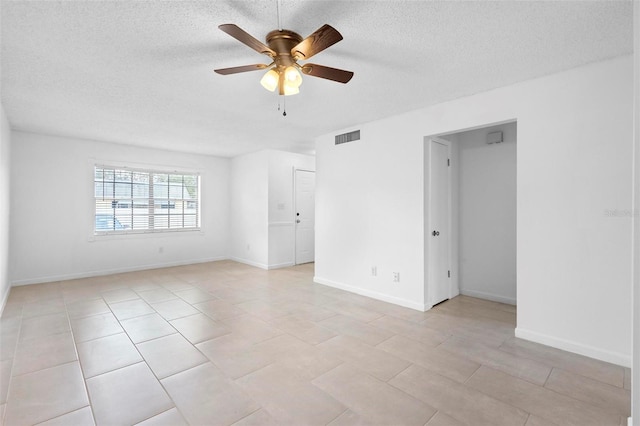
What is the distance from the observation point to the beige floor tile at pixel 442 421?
5.92 feet

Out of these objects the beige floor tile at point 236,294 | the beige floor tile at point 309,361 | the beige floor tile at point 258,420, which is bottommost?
the beige floor tile at point 258,420

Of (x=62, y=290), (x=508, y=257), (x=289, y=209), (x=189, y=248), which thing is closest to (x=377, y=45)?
(x=508, y=257)

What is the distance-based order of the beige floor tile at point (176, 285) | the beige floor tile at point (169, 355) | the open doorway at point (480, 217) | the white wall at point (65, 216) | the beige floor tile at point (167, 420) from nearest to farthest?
1. the beige floor tile at point (167, 420)
2. the beige floor tile at point (169, 355)
3. the open doorway at point (480, 217)
4. the beige floor tile at point (176, 285)
5. the white wall at point (65, 216)

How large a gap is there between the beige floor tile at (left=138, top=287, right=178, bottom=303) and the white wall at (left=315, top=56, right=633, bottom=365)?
3413mm

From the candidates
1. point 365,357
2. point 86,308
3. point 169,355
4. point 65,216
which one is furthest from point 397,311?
point 65,216

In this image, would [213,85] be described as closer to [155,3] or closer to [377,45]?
[155,3]

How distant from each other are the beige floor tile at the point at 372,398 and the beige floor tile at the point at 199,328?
1.35 m

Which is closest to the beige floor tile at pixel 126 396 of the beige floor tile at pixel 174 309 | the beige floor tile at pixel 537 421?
the beige floor tile at pixel 174 309

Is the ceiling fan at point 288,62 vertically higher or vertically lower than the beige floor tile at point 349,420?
higher

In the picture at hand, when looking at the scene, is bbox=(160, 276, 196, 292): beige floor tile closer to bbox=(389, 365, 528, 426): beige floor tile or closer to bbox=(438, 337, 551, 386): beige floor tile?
bbox=(389, 365, 528, 426): beige floor tile

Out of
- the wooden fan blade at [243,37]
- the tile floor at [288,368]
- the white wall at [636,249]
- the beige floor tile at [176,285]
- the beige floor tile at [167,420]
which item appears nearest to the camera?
the white wall at [636,249]

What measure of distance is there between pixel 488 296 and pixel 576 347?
1581mm

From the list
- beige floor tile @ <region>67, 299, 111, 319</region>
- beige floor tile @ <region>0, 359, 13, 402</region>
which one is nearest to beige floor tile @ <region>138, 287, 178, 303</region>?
beige floor tile @ <region>67, 299, 111, 319</region>

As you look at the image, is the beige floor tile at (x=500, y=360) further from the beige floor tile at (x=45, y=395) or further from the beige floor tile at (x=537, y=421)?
the beige floor tile at (x=45, y=395)
